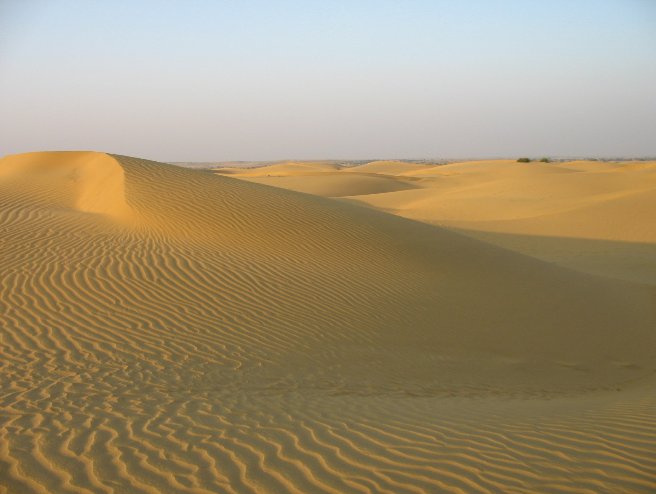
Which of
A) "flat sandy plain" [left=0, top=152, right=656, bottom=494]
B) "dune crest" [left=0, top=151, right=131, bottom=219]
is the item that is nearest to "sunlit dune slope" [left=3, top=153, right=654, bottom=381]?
"flat sandy plain" [left=0, top=152, right=656, bottom=494]

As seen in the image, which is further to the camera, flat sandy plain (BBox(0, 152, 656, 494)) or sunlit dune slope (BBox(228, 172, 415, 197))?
sunlit dune slope (BBox(228, 172, 415, 197))

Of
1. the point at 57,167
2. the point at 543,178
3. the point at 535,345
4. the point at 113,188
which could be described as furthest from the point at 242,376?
the point at 543,178

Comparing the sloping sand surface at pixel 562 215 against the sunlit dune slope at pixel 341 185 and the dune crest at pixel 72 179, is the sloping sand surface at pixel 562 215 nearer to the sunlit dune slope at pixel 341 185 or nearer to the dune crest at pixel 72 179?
the sunlit dune slope at pixel 341 185

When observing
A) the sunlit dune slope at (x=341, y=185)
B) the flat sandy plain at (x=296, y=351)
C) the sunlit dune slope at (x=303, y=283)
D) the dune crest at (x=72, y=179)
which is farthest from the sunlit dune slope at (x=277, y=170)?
the sunlit dune slope at (x=303, y=283)

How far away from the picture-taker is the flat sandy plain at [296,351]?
12.9ft

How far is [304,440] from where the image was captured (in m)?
4.41

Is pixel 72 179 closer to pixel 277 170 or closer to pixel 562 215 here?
pixel 562 215

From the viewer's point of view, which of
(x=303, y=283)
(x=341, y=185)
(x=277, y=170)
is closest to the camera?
(x=303, y=283)

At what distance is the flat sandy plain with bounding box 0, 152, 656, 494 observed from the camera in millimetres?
3943

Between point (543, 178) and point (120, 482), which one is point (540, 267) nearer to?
point (120, 482)

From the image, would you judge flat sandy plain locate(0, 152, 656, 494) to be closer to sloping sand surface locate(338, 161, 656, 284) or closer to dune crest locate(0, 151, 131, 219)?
dune crest locate(0, 151, 131, 219)

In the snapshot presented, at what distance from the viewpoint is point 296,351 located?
7656 mm

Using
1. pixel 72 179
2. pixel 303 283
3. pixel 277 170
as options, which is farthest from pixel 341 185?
pixel 303 283

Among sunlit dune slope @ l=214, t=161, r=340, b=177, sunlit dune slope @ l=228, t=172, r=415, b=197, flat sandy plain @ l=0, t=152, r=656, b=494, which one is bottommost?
flat sandy plain @ l=0, t=152, r=656, b=494
